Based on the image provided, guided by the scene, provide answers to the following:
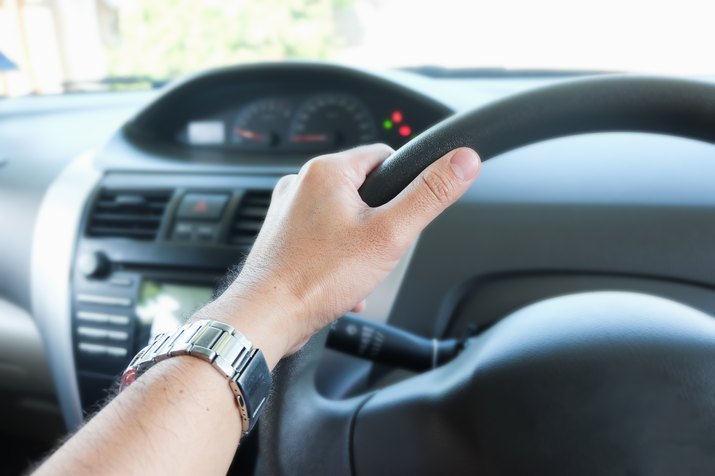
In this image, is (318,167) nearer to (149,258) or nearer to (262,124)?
(149,258)

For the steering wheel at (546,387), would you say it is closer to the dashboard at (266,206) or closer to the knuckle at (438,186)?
the knuckle at (438,186)

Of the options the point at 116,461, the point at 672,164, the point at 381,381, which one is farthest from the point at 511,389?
the point at 672,164

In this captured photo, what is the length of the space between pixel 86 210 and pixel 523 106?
1103 mm

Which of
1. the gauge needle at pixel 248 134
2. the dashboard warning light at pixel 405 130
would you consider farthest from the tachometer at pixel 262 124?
the dashboard warning light at pixel 405 130

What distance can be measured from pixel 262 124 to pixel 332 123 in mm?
180

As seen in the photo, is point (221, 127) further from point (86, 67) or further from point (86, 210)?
point (86, 67)

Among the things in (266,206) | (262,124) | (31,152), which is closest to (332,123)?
(262,124)

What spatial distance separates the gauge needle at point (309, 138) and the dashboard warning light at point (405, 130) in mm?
176

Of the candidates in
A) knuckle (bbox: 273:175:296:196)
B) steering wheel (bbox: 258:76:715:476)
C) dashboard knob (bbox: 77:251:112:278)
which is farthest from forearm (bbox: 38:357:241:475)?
dashboard knob (bbox: 77:251:112:278)

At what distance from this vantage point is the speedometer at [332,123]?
1535mm

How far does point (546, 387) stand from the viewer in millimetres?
667

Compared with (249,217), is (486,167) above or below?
above

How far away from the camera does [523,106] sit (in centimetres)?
63

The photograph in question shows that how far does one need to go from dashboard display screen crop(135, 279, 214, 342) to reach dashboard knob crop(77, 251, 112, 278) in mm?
89
